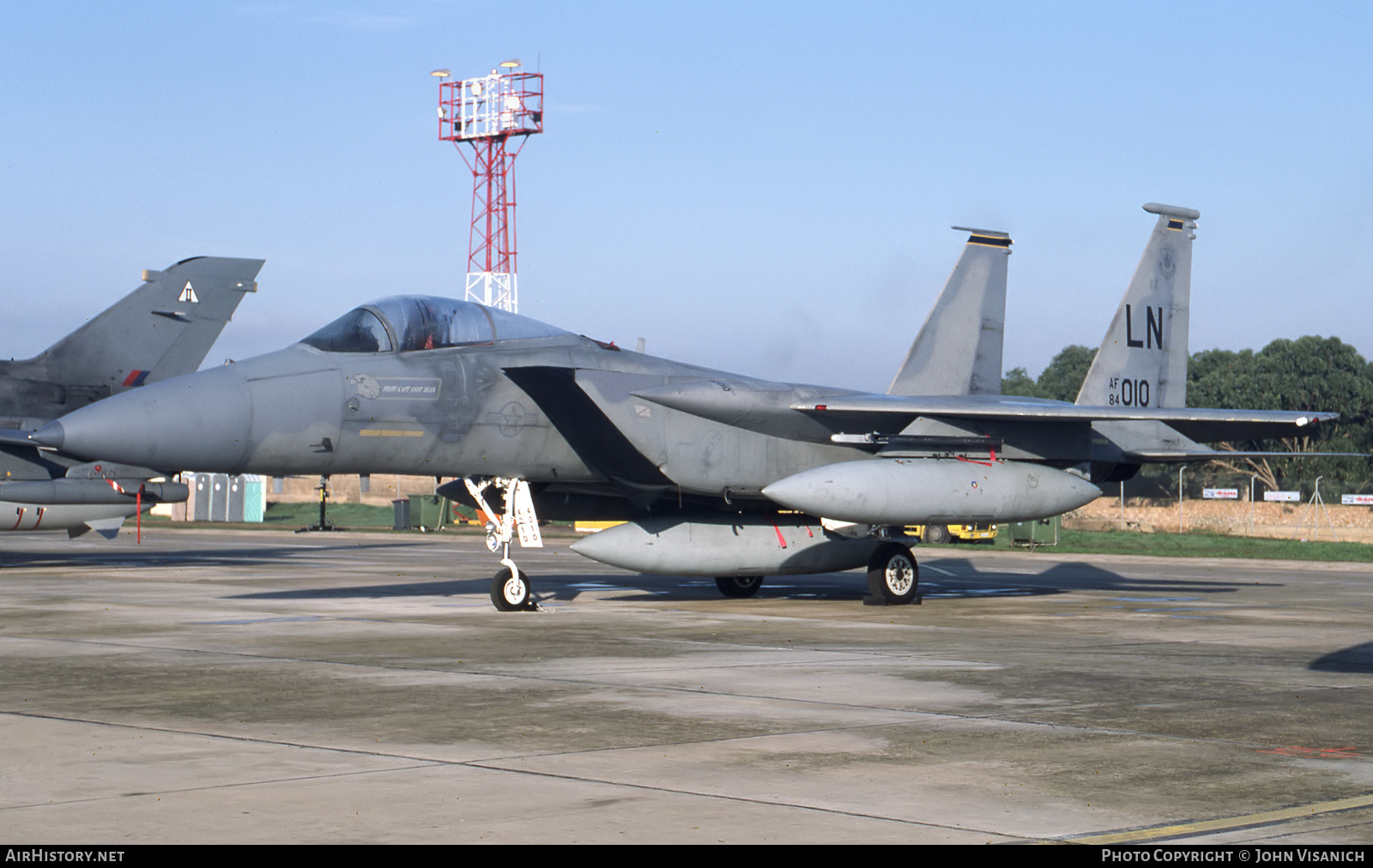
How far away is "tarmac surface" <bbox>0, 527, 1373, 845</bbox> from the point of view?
5.08m

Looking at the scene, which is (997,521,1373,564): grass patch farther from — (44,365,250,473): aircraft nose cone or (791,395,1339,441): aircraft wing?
(44,365,250,473): aircraft nose cone

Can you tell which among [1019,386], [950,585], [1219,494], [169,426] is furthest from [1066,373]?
[169,426]

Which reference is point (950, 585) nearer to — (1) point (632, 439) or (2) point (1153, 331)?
(2) point (1153, 331)

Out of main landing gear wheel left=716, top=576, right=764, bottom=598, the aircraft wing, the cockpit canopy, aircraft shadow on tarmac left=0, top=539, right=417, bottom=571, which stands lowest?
aircraft shadow on tarmac left=0, top=539, right=417, bottom=571

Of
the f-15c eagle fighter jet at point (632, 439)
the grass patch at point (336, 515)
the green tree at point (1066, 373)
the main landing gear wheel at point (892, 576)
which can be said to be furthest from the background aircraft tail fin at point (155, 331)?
the green tree at point (1066, 373)

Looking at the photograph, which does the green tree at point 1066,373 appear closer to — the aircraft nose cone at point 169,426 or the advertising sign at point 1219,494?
the advertising sign at point 1219,494

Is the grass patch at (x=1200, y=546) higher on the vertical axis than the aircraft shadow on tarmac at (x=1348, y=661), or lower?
lower

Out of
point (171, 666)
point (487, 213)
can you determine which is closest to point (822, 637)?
point (171, 666)

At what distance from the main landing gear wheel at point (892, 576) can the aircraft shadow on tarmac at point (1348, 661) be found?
5.47m

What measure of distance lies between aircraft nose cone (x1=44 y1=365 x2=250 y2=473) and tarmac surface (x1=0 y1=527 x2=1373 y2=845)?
62.8 inches

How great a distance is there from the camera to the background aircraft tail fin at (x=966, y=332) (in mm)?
18625

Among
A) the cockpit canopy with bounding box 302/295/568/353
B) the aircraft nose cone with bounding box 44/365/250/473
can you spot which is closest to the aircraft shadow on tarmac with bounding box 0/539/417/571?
the cockpit canopy with bounding box 302/295/568/353

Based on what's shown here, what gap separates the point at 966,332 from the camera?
18.9 metres
